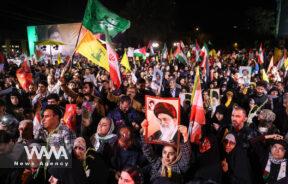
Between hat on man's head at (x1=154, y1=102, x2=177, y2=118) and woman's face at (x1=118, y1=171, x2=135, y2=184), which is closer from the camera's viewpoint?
woman's face at (x1=118, y1=171, x2=135, y2=184)

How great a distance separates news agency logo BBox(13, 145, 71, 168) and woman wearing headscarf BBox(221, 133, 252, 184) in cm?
195

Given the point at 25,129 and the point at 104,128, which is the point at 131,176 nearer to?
the point at 104,128

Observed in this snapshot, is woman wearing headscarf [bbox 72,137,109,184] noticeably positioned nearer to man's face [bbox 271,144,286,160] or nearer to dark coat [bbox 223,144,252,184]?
dark coat [bbox 223,144,252,184]

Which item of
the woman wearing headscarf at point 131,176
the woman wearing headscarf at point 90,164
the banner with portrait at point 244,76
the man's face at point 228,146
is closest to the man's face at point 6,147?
the woman wearing headscarf at point 90,164

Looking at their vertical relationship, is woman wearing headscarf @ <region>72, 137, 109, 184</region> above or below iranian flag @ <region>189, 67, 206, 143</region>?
below

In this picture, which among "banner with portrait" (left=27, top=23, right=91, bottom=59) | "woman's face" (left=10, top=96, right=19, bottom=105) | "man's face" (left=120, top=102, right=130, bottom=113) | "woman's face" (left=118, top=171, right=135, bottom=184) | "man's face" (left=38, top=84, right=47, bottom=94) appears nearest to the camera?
"woman's face" (left=118, top=171, right=135, bottom=184)

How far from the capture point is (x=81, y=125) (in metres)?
6.09

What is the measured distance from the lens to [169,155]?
13.8ft

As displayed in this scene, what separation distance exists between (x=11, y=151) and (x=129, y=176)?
139 centimetres

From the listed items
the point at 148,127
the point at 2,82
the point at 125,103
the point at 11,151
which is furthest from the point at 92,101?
the point at 2,82

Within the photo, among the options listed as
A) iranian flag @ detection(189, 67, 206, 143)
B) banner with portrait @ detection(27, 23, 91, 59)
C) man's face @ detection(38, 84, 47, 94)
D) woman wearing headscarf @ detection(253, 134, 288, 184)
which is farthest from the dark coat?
banner with portrait @ detection(27, 23, 91, 59)

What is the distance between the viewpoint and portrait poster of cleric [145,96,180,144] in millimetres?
4508

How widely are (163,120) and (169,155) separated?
57 cm

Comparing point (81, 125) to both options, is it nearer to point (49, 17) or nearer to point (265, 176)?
point (265, 176)
